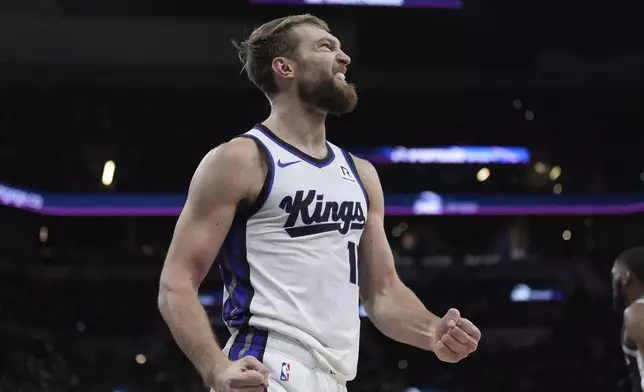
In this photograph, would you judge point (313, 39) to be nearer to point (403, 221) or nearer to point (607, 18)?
point (607, 18)

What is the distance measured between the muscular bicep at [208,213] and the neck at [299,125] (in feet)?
0.89

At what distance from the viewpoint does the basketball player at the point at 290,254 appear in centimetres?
267

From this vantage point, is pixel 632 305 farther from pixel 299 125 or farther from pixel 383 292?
pixel 299 125

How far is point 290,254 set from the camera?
9.10 ft

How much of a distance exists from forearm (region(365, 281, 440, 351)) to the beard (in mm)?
632

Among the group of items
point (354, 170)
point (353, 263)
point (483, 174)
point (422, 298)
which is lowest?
point (422, 298)

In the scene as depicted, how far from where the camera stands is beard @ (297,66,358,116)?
2990mm

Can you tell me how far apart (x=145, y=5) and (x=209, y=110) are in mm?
2817

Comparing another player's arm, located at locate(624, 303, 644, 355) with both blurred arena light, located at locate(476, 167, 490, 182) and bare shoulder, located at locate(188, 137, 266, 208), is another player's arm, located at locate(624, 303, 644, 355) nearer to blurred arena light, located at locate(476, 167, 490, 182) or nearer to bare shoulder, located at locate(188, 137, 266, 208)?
bare shoulder, located at locate(188, 137, 266, 208)

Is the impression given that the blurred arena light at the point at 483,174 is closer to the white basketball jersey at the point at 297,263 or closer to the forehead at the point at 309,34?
the forehead at the point at 309,34

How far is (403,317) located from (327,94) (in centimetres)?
76

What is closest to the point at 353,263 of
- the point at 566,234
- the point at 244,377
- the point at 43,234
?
the point at 244,377

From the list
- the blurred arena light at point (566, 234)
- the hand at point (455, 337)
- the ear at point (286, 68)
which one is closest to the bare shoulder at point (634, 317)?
the hand at point (455, 337)

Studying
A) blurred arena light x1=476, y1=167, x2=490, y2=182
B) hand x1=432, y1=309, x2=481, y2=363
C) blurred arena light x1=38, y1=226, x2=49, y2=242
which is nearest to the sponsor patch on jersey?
hand x1=432, y1=309, x2=481, y2=363
